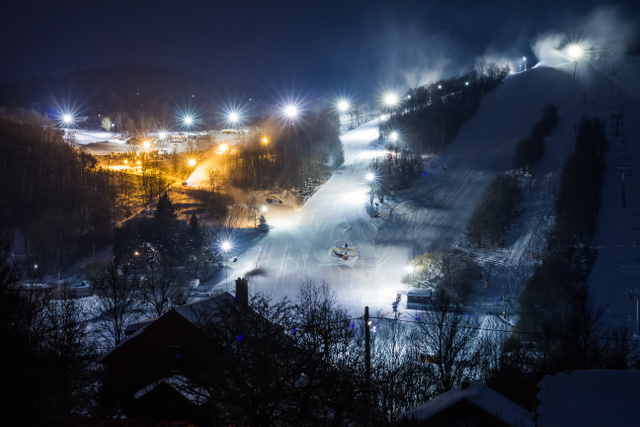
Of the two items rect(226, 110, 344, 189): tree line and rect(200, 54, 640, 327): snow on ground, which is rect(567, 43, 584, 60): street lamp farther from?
rect(226, 110, 344, 189): tree line

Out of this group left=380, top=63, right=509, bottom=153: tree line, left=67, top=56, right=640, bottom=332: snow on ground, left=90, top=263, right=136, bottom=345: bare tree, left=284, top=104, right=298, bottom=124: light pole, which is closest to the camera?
left=90, top=263, right=136, bottom=345: bare tree

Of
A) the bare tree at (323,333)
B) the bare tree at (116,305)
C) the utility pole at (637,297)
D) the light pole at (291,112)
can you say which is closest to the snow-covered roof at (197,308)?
the bare tree at (323,333)

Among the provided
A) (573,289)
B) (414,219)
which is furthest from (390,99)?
(573,289)

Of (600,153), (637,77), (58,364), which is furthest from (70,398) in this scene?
(637,77)

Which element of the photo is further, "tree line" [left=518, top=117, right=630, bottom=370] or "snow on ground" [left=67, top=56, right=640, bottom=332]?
"snow on ground" [left=67, top=56, right=640, bottom=332]

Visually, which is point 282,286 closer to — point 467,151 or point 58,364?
point 58,364

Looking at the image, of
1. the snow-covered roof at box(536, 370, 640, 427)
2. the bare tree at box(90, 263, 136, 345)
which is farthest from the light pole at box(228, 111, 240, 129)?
the snow-covered roof at box(536, 370, 640, 427)

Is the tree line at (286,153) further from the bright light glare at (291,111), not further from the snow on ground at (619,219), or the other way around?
the snow on ground at (619,219)
